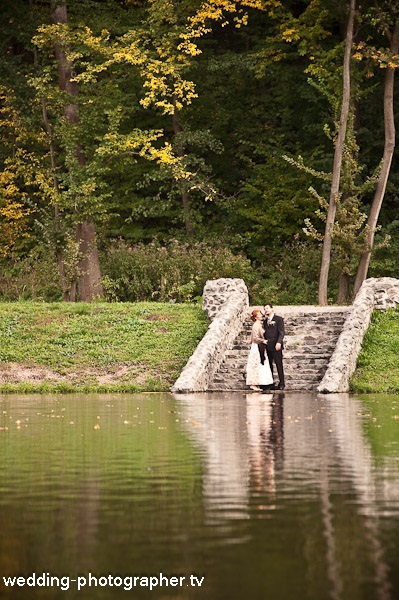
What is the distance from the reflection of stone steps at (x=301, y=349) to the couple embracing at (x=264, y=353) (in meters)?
0.74

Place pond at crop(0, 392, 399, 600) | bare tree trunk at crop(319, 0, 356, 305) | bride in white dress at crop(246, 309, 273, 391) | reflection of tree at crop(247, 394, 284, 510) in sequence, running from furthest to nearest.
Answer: bare tree trunk at crop(319, 0, 356, 305) → bride in white dress at crop(246, 309, 273, 391) → reflection of tree at crop(247, 394, 284, 510) → pond at crop(0, 392, 399, 600)

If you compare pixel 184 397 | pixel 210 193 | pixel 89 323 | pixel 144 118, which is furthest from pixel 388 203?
pixel 184 397

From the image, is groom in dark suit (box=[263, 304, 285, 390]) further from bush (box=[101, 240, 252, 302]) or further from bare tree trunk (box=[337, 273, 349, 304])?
bare tree trunk (box=[337, 273, 349, 304])

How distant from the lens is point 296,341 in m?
30.7

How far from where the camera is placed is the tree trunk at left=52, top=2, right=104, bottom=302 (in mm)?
40719

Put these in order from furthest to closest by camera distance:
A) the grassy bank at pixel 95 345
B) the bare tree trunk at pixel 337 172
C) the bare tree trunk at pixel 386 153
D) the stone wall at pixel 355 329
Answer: the bare tree trunk at pixel 386 153, the bare tree trunk at pixel 337 172, the grassy bank at pixel 95 345, the stone wall at pixel 355 329

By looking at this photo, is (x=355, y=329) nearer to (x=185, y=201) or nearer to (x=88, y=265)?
(x=88, y=265)

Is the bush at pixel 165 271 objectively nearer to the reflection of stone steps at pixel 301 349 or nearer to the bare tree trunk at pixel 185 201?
the bare tree trunk at pixel 185 201

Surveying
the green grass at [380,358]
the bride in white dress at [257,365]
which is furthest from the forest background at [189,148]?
the bride in white dress at [257,365]

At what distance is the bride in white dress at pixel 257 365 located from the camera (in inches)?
1102

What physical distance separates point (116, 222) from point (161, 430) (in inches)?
1180

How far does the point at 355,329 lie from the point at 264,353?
276 cm

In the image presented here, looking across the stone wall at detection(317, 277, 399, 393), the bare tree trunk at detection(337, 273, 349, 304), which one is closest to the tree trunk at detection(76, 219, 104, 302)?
the bare tree trunk at detection(337, 273, 349, 304)

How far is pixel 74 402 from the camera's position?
965 inches
